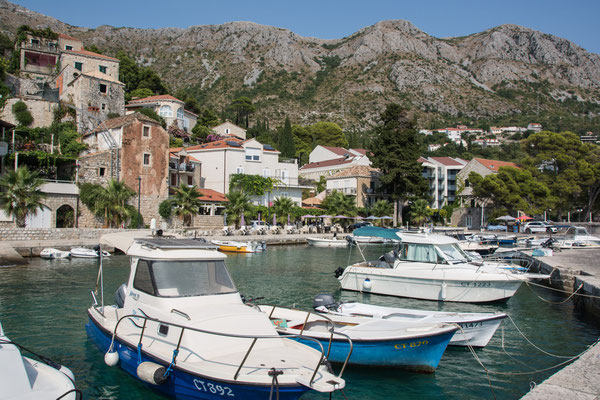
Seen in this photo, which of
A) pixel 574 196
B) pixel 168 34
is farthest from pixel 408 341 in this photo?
pixel 168 34

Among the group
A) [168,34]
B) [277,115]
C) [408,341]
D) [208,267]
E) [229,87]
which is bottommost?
[408,341]

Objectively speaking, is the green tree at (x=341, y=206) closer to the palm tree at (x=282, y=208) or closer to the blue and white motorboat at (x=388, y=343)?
the palm tree at (x=282, y=208)

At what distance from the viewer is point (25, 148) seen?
46.7 meters

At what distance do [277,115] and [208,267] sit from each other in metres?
130

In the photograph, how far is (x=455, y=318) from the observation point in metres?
12.1

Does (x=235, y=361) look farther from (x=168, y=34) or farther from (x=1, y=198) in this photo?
(x=168, y=34)

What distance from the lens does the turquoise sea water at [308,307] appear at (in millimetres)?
9734

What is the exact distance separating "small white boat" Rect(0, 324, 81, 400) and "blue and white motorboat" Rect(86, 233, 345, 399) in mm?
1627

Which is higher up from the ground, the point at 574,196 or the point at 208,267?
the point at 574,196

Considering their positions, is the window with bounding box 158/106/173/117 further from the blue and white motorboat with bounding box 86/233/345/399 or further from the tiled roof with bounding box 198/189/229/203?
the blue and white motorboat with bounding box 86/233/345/399

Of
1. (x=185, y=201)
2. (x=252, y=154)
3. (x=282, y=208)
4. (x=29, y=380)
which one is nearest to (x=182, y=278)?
(x=29, y=380)

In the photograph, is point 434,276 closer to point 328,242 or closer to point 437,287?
point 437,287

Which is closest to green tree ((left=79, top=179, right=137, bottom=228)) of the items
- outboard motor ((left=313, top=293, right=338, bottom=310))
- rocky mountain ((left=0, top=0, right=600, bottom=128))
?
outboard motor ((left=313, top=293, right=338, bottom=310))

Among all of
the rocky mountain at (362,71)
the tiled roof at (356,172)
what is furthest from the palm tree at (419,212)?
the rocky mountain at (362,71)
